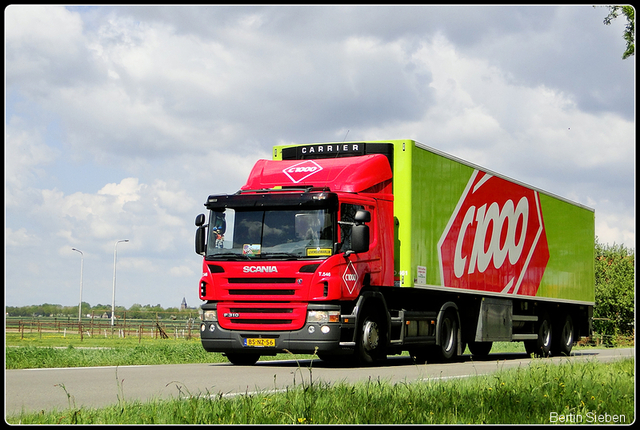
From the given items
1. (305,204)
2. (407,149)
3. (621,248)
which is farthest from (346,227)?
(621,248)

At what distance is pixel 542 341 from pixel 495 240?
452 centimetres

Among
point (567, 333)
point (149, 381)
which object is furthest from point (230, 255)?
point (567, 333)

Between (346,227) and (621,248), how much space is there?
182ft

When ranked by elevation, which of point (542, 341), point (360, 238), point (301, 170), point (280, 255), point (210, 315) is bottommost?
point (542, 341)

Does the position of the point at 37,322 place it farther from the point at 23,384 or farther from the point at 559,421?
the point at 559,421

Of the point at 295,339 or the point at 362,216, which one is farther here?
the point at 295,339

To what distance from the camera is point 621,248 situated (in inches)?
2586

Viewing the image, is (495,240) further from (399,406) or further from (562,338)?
(399,406)

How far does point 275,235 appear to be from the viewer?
1491 cm

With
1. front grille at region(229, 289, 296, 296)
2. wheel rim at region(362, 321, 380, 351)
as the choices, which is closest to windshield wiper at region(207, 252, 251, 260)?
front grille at region(229, 289, 296, 296)

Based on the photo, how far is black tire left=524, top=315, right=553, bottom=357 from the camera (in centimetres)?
2311

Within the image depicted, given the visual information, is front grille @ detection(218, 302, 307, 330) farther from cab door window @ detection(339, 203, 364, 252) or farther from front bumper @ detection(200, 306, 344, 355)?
cab door window @ detection(339, 203, 364, 252)

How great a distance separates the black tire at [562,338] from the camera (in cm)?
2412

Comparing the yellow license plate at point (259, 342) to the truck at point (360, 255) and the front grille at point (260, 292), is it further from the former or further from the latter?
the front grille at point (260, 292)
